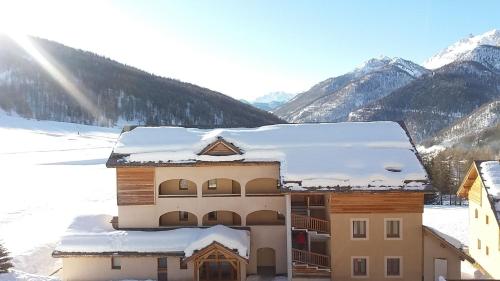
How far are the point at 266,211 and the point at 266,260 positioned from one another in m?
2.99

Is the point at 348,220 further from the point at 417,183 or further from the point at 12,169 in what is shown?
the point at 12,169

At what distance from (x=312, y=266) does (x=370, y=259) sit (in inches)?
127

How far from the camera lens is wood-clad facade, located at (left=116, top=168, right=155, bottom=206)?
28.0 metres

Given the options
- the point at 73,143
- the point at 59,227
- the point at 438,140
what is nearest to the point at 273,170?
the point at 59,227

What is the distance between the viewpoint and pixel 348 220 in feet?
84.8

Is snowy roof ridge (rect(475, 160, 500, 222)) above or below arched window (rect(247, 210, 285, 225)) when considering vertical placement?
above

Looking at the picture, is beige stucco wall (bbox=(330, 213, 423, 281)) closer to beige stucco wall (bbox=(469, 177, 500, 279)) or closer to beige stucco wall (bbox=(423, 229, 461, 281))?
beige stucco wall (bbox=(423, 229, 461, 281))

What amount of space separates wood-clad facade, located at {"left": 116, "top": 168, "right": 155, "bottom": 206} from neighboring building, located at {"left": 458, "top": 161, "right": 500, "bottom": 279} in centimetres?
1858

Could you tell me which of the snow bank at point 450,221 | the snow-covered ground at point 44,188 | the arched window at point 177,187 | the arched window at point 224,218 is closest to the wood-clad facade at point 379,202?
the arched window at point 224,218

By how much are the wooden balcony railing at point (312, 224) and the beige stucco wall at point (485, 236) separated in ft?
28.1

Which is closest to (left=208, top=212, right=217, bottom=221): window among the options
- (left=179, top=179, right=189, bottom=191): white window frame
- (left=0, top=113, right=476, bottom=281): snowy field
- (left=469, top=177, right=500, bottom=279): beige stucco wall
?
(left=179, top=179, right=189, bottom=191): white window frame

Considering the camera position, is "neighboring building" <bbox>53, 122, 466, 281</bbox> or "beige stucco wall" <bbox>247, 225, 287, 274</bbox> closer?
"neighboring building" <bbox>53, 122, 466, 281</bbox>

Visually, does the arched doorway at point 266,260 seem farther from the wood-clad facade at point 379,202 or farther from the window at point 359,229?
the wood-clad facade at point 379,202

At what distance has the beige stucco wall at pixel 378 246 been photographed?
84.5ft
